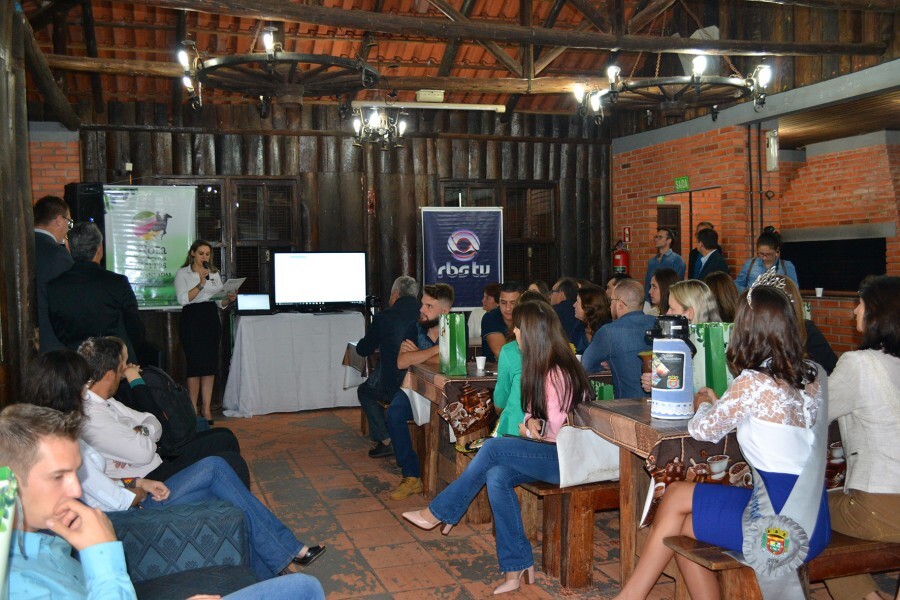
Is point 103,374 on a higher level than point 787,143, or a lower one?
lower

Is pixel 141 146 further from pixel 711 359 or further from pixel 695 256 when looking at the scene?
pixel 711 359

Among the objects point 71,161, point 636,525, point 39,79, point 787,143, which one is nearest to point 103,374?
point 636,525

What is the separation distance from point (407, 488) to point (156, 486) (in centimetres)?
209

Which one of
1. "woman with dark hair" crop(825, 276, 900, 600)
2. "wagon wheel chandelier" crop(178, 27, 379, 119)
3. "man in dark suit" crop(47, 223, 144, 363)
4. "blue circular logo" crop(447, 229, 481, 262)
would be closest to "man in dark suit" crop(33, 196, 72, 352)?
"man in dark suit" crop(47, 223, 144, 363)

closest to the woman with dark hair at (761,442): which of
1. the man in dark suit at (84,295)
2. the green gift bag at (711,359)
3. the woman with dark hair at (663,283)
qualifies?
the green gift bag at (711,359)

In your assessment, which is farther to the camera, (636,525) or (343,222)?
(343,222)

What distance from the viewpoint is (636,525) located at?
10.9 feet

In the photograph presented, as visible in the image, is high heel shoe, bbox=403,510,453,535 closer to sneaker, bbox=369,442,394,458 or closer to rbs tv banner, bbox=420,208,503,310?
sneaker, bbox=369,442,394,458

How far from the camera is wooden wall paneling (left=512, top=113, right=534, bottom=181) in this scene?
1011 cm

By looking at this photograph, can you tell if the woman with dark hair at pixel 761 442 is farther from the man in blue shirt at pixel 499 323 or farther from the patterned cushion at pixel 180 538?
the man in blue shirt at pixel 499 323

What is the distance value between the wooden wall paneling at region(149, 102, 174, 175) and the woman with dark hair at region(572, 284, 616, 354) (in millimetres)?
5287

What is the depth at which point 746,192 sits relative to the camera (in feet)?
28.1

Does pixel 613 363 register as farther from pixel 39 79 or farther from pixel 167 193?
pixel 167 193

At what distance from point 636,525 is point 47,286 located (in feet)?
10.8
